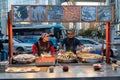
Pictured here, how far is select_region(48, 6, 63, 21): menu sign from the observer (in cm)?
678

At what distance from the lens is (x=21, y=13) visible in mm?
6836

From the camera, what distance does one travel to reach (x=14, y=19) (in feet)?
22.4

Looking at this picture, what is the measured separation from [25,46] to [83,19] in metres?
17.6

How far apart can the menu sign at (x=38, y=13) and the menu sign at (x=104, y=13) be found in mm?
1194

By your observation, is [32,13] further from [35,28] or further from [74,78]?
[35,28]

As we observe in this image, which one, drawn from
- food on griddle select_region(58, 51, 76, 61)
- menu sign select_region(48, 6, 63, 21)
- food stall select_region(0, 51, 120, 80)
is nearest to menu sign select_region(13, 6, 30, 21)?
menu sign select_region(48, 6, 63, 21)

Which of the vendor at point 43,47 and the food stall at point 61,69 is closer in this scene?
the food stall at point 61,69

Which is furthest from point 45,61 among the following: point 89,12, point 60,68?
point 89,12

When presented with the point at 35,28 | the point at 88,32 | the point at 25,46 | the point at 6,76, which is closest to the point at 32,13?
the point at 6,76

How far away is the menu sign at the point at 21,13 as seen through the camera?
678cm

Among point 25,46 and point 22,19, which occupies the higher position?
point 22,19

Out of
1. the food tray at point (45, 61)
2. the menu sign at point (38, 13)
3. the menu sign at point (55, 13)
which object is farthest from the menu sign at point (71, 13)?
the food tray at point (45, 61)

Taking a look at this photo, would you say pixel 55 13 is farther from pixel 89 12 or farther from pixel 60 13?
pixel 89 12

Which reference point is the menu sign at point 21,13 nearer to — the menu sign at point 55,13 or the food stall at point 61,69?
the menu sign at point 55,13
